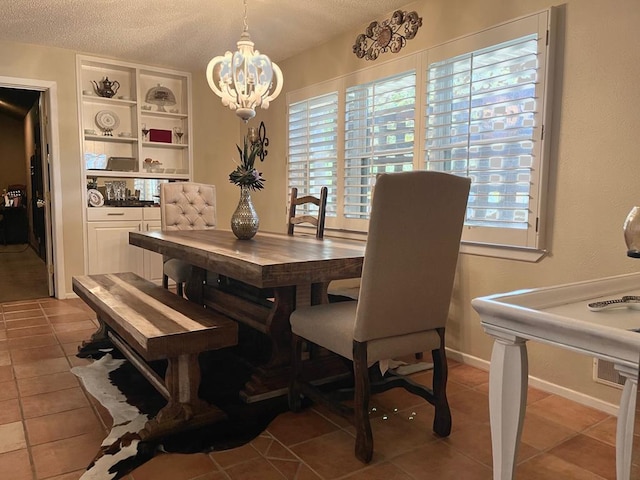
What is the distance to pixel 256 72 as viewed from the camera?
3037mm

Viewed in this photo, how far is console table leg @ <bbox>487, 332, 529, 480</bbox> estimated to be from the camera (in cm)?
115

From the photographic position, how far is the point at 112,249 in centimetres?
493

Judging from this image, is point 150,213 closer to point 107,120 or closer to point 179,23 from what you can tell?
point 107,120

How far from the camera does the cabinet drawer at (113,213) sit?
15.7 feet

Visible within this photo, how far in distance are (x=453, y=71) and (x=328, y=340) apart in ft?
6.61

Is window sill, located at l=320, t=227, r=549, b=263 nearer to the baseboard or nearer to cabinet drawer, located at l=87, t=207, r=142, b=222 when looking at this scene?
the baseboard

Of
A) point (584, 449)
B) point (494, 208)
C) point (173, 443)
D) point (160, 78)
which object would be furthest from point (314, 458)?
point (160, 78)

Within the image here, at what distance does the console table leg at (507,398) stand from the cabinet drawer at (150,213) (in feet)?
14.9

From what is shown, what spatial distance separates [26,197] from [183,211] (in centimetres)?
736

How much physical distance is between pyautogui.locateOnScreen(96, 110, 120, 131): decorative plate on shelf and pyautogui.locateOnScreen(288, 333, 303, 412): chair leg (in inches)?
151

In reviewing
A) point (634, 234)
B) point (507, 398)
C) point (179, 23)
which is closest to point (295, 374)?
point (507, 398)

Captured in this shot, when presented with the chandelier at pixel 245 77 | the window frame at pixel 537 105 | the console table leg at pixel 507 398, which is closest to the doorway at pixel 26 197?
the chandelier at pixel 245 77

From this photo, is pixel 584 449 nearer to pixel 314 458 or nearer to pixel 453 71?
pixel 314 458

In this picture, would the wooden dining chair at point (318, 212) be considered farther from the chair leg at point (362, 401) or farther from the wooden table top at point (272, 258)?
the chair leg at point (362, 401)
